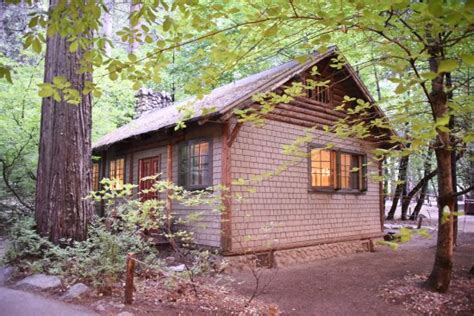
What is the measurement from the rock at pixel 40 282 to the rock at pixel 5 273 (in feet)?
1.33

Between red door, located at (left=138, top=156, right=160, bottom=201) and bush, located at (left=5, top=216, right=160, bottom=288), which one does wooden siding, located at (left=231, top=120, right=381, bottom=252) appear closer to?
bush, located at (left=5, top=216, right=160, bottom=288)

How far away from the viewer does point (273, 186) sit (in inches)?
383

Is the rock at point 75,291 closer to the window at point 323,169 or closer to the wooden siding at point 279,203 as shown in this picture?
the wooden siding at point 279,203

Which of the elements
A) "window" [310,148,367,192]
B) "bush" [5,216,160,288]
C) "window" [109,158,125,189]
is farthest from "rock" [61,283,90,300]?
"window" [109,158,125,189]

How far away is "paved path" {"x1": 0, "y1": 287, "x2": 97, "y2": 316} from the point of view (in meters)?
4.79

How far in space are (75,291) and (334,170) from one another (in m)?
8.08

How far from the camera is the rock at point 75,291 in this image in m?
5.36

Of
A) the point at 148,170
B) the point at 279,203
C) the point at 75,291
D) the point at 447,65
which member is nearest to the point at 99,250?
the point at 75,291

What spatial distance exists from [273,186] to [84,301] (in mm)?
5575

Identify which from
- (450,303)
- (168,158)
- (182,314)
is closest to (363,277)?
(450,303)

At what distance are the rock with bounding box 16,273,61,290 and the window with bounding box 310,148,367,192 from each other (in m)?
7.02

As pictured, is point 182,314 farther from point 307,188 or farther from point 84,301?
point 307,188

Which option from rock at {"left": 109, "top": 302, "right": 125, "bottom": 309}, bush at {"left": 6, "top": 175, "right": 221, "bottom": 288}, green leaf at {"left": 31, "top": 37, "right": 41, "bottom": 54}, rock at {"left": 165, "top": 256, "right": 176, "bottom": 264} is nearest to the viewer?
green leaf at {"left": 31, "top": 37, "right": 41, "bottom": 54}

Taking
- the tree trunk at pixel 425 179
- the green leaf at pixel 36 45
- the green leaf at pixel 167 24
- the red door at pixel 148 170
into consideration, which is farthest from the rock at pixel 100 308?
the tree trunk at pixel 425 179
